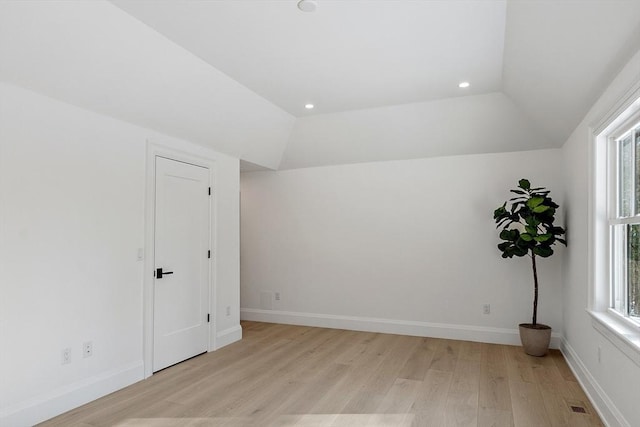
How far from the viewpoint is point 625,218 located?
2.80 m

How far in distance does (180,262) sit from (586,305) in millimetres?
3820

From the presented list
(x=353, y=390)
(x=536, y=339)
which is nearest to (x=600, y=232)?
(x=536, y=339)

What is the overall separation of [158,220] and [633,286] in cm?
395

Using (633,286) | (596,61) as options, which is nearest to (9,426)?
(633,286)

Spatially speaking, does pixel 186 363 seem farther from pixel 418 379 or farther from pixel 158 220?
pixel 418 379

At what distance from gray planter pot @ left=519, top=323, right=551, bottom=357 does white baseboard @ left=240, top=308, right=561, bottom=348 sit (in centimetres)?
43

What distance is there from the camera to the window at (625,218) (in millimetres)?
2709

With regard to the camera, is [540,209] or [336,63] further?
[540,209]

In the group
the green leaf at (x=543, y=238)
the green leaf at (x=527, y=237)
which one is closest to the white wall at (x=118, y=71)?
the green leaf at (x=527, y=237)

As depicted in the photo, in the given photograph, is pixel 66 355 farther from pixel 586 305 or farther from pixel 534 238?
pixel 534 238

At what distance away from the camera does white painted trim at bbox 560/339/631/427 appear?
8.66 ft

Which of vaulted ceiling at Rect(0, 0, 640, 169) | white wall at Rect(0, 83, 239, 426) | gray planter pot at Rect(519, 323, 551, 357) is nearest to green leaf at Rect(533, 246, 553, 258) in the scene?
gray planter pot at Rect(519, 323, 551, 357)

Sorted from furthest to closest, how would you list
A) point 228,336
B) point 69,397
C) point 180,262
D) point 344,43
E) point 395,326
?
point 395,326 < point 228,336 < point 180,262 < point 344,43 < point 69,397

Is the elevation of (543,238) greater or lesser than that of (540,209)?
lesser
